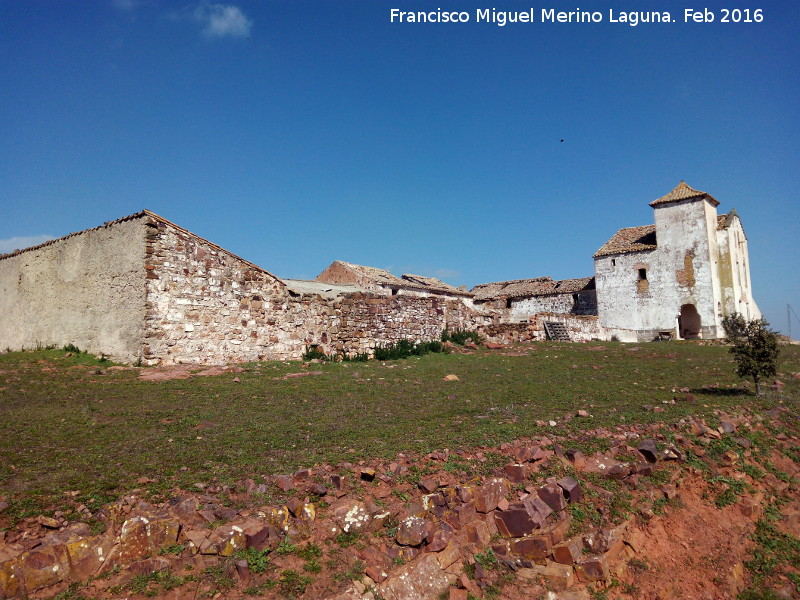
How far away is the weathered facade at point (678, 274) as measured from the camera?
31.4m

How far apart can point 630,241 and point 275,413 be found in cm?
3335

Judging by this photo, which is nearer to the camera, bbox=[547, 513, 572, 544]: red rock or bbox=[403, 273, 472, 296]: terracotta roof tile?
bbox=[547, 513, 572, 544]: red rock

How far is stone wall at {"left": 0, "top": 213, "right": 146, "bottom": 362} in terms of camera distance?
1320cm

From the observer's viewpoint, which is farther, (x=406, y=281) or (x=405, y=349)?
(x=406, y=281)

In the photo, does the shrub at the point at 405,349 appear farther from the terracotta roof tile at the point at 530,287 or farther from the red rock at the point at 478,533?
the terracotta roof tile at the point at 530,287

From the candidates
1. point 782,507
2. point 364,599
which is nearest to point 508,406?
point 782,507

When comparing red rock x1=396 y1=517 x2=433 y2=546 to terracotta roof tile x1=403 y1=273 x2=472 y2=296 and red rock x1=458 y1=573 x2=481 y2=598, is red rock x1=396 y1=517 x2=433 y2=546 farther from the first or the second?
terracotta roof tile x1=403 y1=273 x2=472 y2=296

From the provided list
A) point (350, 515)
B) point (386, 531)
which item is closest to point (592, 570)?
point (386, 531)

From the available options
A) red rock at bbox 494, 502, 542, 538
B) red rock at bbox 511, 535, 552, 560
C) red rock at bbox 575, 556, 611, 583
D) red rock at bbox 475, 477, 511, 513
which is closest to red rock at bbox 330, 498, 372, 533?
red rock at bbox 475, 477, 511, 513

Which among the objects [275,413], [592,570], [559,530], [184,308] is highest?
[184,308]

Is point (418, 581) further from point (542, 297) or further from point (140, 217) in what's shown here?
point (542, 297)

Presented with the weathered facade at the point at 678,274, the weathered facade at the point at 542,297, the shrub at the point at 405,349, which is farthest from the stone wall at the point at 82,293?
the weathered facade at the point at 542,297

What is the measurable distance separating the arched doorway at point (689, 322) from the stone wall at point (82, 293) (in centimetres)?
3184

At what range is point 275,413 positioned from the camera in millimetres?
8609
